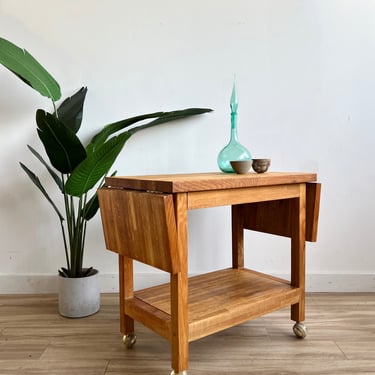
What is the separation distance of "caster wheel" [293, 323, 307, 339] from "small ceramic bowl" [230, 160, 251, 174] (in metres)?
0.66

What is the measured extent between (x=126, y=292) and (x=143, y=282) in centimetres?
59

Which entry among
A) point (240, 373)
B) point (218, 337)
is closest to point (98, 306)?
point (218, 337)

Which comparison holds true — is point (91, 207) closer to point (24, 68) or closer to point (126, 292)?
point (126, 292)

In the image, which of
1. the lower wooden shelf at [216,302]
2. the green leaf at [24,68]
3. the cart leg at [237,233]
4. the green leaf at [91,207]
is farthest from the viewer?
the cart leg at [237,233]

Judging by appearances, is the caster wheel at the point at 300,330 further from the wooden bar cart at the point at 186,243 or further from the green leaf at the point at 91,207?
the green leaf at the point at 91,207

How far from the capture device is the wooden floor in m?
1.11

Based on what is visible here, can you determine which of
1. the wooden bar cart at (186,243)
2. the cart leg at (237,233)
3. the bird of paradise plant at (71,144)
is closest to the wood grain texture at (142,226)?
the wooden bar cart at (186,243)

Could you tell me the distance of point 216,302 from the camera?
1182mm

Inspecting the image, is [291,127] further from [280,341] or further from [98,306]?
[98,306]

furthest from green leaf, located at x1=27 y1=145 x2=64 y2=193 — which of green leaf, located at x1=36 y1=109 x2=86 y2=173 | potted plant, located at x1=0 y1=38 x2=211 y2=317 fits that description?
green leaf, located at x1=36 y1=109 x2=86 y2=173

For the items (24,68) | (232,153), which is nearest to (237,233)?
(232,153)

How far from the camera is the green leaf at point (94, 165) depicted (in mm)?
1116

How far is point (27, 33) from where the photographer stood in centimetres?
172

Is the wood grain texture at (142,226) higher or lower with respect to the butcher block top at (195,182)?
lower
